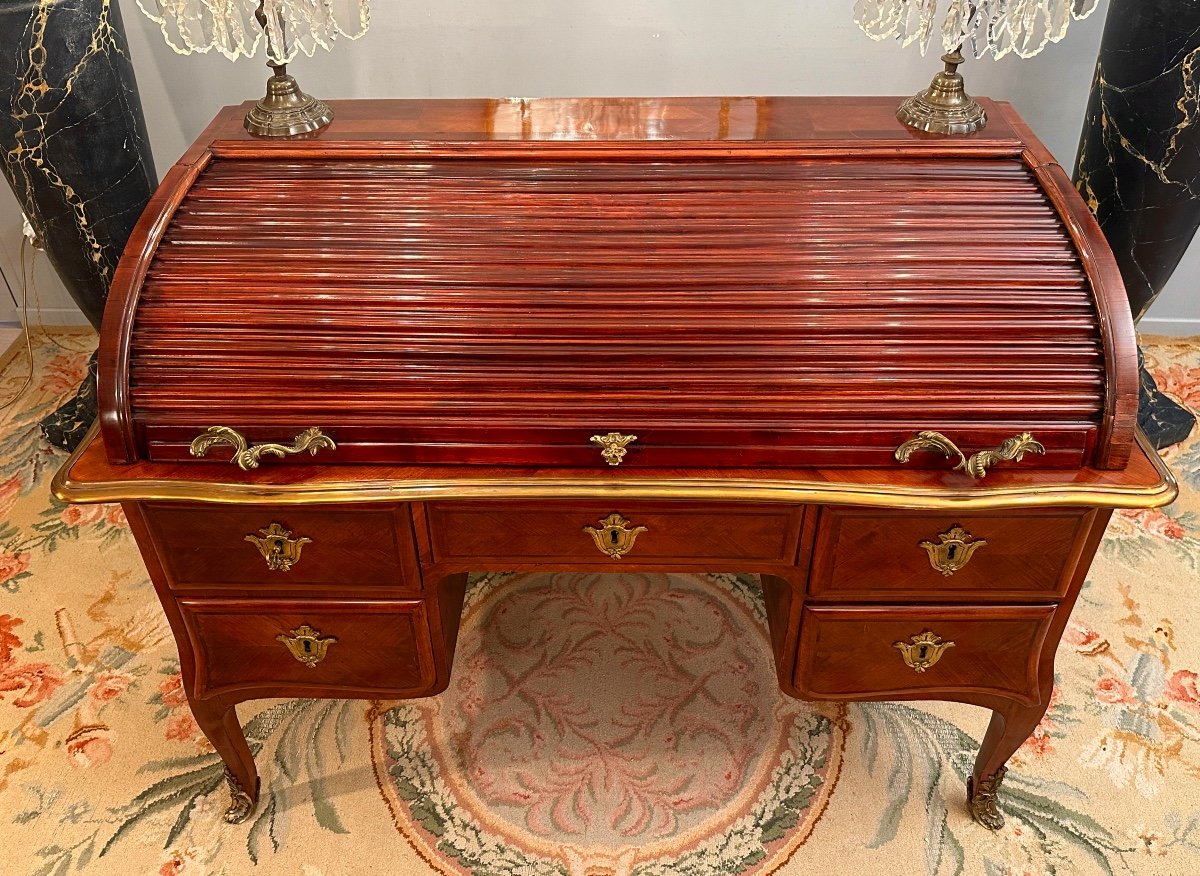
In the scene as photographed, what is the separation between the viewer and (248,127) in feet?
4.84

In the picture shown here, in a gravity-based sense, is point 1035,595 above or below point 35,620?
above

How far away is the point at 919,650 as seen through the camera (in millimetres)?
1393

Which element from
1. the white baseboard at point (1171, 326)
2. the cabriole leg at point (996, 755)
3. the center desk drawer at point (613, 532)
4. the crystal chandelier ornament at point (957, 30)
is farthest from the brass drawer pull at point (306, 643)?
the white baseboard at point (1171, 326)

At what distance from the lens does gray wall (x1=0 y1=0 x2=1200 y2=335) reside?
2.05 meters

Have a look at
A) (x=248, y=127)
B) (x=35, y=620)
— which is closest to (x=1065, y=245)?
(x=248, y=127)

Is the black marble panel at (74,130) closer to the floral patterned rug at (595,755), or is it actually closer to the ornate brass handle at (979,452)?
the floral patterned rug at (595,755)

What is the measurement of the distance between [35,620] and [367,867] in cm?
100

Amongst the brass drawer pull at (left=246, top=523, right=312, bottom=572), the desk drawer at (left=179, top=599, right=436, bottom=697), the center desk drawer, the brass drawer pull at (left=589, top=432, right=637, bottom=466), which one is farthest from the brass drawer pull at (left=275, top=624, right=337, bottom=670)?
the brass drawer pull at (left=589, top=432, right=637, bottom=466)

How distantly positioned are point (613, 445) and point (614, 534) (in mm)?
165

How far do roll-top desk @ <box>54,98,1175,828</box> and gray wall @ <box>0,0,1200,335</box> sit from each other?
79 cm

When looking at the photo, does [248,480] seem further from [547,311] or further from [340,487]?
[547,311]

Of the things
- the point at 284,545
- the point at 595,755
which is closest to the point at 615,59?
the point at 284,545

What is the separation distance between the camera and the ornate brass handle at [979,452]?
3.73 feet

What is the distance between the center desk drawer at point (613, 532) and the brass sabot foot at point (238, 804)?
661 millimetres
